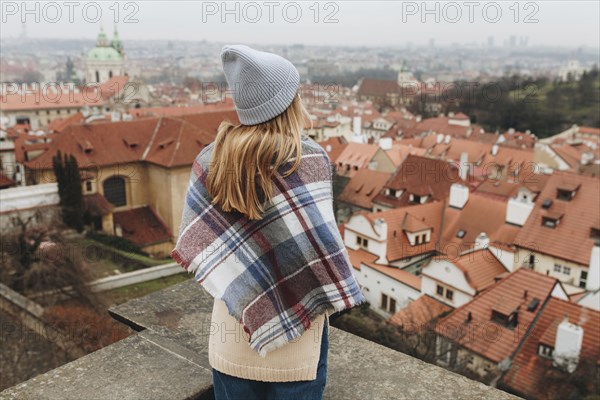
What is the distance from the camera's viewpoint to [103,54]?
7206cm

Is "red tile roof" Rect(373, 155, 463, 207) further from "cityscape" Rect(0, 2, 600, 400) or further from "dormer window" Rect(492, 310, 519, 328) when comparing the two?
"dormer window" Rect(492, 310, 519, 328)

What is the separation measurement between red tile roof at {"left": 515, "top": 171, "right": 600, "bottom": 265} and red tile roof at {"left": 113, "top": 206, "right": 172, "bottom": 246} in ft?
43.9

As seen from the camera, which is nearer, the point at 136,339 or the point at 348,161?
the point at 136,339

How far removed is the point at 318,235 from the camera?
188 cm

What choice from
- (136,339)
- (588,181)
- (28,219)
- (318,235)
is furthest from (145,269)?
(318,235)

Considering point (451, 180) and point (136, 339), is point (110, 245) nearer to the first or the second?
point (451, 180)

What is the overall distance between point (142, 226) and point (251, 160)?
886 inches

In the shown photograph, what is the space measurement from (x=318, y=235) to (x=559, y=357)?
9309 mm

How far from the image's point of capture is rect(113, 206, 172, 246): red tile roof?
22.6m

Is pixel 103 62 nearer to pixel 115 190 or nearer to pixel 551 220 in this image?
pixel 115 190

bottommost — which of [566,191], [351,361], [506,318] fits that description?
[506,318]

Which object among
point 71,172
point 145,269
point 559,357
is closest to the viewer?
point 559,357

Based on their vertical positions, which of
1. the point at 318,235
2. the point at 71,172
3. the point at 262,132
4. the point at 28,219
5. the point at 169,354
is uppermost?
the point at 262,132

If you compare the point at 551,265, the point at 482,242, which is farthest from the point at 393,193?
the point at 551,265
